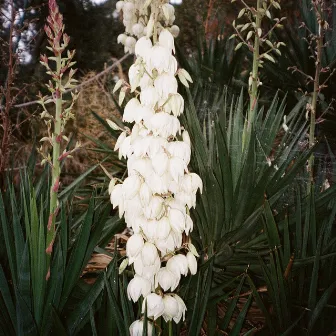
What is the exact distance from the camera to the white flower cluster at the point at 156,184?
987 millimetres

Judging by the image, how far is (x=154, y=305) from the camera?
39.6 inches

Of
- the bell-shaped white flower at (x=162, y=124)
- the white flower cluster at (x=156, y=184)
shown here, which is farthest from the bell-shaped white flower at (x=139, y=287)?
the bell-shaped white flower at (x=162, y=124)

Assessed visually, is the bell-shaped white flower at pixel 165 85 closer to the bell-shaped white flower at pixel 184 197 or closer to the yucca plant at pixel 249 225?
the bell-shaped white flower at pixel 184 197

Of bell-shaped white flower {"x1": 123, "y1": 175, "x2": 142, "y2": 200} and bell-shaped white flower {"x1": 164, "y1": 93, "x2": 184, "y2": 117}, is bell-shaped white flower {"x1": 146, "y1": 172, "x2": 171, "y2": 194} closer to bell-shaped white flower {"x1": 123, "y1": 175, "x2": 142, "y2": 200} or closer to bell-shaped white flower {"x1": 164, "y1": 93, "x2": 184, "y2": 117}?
bell-shaped white flower {"x1": 123, "y1": 175, "x2": 142, "y2": 200}

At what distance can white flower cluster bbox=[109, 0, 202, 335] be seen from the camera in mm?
987

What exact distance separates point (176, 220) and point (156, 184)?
9 cm

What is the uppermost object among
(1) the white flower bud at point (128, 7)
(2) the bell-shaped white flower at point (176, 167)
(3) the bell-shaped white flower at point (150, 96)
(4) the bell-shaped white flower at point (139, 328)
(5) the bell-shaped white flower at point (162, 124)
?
(1) the white flower bud at point (128, 7)

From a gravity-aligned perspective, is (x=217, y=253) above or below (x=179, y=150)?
below

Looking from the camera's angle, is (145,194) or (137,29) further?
(137,29)

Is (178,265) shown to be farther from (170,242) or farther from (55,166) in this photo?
(55,166)

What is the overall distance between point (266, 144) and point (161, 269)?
112 centimetres

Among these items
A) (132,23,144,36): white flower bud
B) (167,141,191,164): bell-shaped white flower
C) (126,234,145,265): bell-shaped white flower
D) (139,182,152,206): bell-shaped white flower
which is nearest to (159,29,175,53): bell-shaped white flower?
(167,141,191,164): bell-shaped white flower

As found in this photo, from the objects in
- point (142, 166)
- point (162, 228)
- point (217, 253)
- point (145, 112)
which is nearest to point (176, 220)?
point (162, 228)

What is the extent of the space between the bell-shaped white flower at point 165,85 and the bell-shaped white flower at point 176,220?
26 cm
